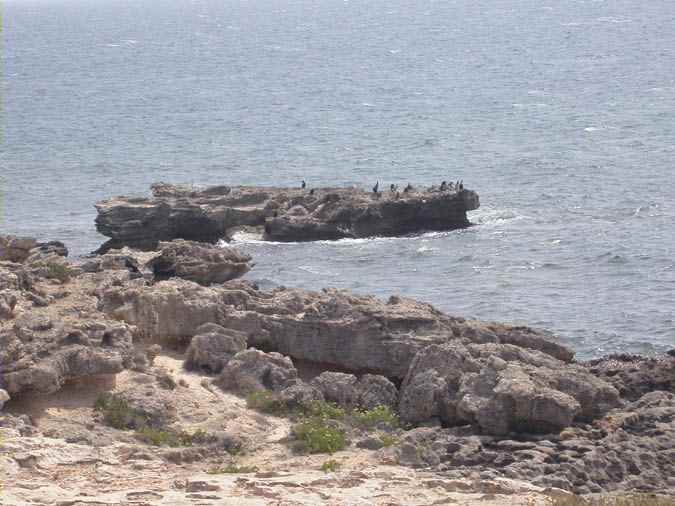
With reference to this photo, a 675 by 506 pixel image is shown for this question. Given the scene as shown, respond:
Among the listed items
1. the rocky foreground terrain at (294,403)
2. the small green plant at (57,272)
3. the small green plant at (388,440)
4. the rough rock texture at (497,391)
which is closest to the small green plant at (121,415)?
the rocky foreground terrain at (294,403)

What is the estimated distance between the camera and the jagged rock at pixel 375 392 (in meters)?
31.7

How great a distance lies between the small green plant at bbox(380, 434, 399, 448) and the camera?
94.7 ft

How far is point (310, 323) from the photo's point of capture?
34.7 metres

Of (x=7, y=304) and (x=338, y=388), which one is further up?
(x=7, y=304)

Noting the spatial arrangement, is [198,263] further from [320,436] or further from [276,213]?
[320,436]

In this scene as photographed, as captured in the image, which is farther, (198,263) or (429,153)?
(429,153)

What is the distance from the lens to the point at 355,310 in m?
34.8

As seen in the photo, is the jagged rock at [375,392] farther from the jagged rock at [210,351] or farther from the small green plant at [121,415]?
the small green plant at [121,415]

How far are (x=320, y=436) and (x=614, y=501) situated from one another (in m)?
6.54

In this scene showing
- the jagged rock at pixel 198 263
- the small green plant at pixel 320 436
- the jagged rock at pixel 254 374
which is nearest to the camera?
the small green plant at pixel 320 436

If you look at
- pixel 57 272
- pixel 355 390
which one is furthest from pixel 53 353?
pixel 57 272

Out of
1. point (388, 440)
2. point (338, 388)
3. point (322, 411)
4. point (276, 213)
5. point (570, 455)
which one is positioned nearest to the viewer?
point (570, 455)

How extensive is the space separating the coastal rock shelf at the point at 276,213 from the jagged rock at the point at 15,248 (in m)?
14.3

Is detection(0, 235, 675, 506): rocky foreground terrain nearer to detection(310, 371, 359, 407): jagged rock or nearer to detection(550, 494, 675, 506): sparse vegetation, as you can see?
detection(310, 371, 359, 407): jagged rock
